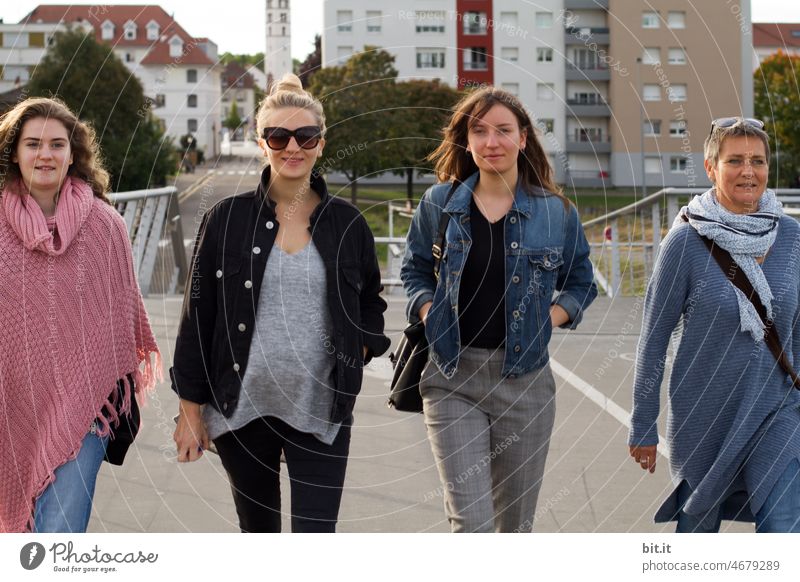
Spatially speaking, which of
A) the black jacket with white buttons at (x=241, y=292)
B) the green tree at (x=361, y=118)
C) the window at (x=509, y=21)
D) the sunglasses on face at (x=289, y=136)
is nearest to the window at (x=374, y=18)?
the green tree at (x=361, y=118)

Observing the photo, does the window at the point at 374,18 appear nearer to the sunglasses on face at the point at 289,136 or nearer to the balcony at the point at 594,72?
the balcony at the point at 594,72

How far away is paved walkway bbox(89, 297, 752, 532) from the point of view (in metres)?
5.30

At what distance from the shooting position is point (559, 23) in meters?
6.25

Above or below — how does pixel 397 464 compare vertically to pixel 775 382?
below

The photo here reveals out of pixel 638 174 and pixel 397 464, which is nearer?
pixel 397 464

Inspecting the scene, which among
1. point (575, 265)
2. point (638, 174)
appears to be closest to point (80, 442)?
point (575, 265)

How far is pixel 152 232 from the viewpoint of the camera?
1313 centimetres

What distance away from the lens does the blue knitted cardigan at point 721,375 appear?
3943 millimetres

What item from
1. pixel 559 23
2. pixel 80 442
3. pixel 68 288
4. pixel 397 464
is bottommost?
pixel 397 464

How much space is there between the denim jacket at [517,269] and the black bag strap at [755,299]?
43 centimetres

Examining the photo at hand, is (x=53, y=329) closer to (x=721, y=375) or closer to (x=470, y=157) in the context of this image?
(x=470, y=157)

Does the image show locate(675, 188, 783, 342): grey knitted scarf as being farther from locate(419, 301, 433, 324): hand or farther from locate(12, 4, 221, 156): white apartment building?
locate(12, 4, 221, 156): white apartment building
